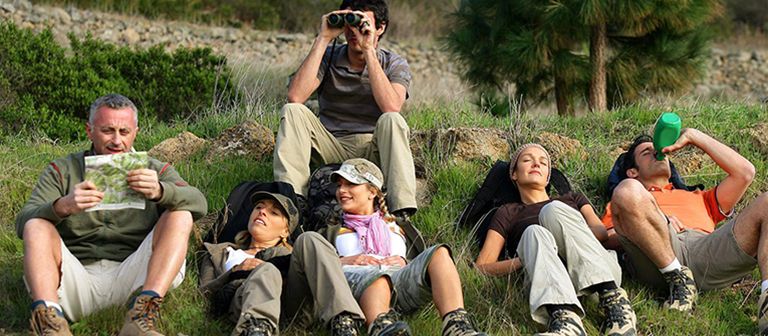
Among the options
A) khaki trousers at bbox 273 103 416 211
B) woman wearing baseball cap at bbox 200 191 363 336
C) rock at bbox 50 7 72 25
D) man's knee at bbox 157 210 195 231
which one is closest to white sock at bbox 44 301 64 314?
man's knee at bbox 157 210 195 231

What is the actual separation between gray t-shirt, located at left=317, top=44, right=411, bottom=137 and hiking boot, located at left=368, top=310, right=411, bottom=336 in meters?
2.26

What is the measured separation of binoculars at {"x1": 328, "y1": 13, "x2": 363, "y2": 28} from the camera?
7203mm

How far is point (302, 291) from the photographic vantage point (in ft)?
18.6

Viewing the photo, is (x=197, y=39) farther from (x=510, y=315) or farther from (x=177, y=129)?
(x=510, y=315)

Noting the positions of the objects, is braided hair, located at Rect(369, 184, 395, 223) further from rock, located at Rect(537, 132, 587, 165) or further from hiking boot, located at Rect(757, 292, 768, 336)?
hiking boot, located at Rect(757, 292, 768, 336)

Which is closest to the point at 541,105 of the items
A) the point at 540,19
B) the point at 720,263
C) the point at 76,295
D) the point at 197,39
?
the point at 540,19

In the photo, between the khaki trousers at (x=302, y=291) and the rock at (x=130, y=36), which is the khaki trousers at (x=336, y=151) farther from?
the rock at (x=130, y=36)

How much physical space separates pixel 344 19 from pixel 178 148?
75.4 inches

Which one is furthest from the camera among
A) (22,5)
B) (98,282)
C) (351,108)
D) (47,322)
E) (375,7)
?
(22,5)

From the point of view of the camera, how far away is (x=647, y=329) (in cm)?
580

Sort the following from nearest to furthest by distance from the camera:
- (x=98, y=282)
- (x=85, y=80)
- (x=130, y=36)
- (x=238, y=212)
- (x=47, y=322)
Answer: (x=47, y=322), (x=98, y=282), (x=238, y=212), (x=85, y=80), (x=130, y=36)

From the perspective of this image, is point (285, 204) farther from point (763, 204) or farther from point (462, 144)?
point (763, 204)

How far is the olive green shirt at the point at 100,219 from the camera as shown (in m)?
5.64

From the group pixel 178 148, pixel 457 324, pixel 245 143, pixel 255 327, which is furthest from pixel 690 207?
pixel 178 148
